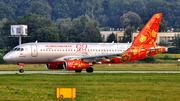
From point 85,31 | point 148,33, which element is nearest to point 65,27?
point 85,31

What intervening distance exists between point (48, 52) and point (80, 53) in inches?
170

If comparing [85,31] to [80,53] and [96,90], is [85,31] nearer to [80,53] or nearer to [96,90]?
[80,53]

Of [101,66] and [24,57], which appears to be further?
[101,66]

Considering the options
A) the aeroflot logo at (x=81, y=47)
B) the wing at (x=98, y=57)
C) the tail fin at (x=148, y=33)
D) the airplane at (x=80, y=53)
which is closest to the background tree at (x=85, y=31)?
the tail fin at (x=148, y=33)

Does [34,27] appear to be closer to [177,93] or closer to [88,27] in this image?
[88,27]

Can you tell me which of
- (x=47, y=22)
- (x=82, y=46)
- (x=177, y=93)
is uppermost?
(x=47, y=22)

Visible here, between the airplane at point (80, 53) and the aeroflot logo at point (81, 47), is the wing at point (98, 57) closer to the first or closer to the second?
the airplane at point (80, 53)

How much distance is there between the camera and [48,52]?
49125mm

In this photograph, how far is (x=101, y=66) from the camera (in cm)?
6328

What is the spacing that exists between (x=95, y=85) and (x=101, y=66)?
98.6 feet

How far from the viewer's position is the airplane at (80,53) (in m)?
48.5

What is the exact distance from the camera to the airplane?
48.5 m

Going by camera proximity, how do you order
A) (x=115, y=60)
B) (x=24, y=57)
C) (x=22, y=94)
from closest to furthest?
(x=22, y=94)
(x=24, y=57)
(x=115, y=60)

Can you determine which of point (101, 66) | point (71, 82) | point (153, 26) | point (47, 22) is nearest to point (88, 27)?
point (47, 22)
